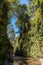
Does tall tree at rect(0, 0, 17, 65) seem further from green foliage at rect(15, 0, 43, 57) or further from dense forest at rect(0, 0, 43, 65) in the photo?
green foliage at rect(15, 0, 43, 57)

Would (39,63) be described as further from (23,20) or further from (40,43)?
(23,20)

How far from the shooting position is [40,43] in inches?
785

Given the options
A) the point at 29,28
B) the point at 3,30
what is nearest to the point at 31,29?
the point at 29,28

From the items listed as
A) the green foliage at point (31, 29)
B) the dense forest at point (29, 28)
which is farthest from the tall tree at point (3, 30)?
the green foliage at point (31, 29)

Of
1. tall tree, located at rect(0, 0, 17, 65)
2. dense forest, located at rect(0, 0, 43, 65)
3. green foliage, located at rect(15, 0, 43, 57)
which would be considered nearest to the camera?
tall tree, located at rect(0, 0, 17, 65)

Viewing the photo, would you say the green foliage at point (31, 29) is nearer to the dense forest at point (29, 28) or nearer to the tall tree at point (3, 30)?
the dense forest at point (29, 28)

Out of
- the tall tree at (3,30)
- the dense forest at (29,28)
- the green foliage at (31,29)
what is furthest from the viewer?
the green foliage at (31,29)

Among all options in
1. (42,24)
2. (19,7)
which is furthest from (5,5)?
(19,7)

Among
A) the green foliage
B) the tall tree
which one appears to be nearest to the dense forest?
the green foliage

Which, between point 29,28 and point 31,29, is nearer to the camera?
point 31,29

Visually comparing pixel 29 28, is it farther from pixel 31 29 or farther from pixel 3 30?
pixel 3 30

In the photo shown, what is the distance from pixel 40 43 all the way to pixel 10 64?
5738mm

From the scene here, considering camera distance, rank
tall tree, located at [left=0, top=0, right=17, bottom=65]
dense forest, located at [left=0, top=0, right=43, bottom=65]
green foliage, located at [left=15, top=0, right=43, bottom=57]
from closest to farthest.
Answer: tall tree, located at [left=0, top=0, right=17, bottom=65]
dense forest, located at [left=0, top=0, right=43, bottom=65]
green foliage, located at [left=15, top=0, right=43, bottom=57]

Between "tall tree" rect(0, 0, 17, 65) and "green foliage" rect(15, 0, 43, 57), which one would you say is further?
"green foliage" rect(15, 0, 43, 57)
